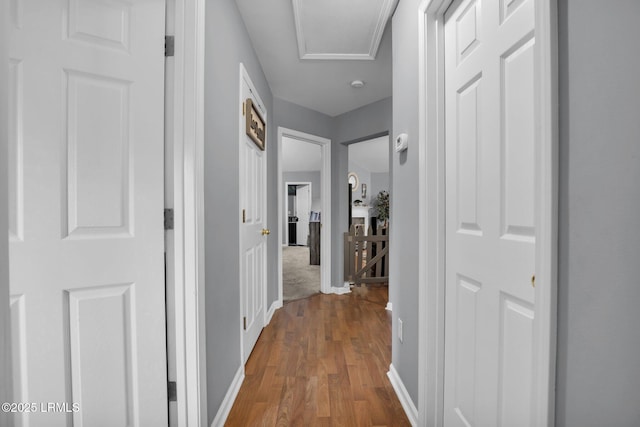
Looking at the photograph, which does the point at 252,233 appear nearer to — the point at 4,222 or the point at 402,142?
the point at 402,142

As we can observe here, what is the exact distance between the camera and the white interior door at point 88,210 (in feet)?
2.91

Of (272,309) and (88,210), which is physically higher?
(88,210)

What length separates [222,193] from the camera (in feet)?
4.91

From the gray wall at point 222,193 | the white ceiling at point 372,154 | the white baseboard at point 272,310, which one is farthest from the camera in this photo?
the white ceiling at point 372,154

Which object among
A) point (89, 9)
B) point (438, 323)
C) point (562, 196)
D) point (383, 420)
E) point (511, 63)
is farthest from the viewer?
point (383, 420)

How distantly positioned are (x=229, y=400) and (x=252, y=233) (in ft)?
3.64

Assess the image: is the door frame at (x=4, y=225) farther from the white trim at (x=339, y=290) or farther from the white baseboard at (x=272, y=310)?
the white trim at (x=339, y=290)

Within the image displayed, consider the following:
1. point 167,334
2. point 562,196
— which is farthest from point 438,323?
point 167,334

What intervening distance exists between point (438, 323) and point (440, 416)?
424mm

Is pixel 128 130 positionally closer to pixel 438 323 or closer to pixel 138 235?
pixel 138 235

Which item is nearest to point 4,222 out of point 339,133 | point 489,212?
point 489,212

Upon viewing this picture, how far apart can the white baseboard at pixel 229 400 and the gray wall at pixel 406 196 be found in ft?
3.16

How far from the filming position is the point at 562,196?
56 cm

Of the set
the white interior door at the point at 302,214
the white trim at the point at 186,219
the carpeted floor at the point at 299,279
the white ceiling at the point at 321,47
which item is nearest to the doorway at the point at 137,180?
the white trim at the point at 186,219
